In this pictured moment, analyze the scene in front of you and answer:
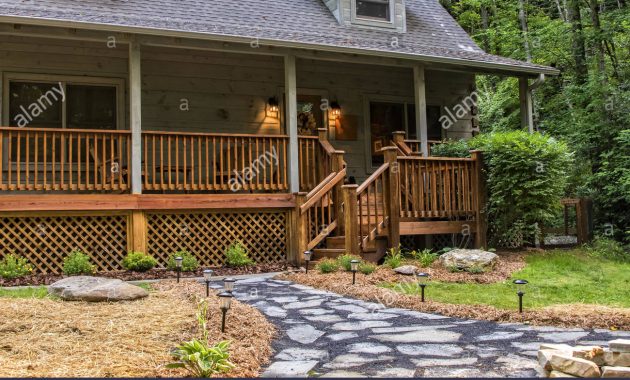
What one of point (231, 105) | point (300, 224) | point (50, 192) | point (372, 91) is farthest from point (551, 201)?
point (50, 192)

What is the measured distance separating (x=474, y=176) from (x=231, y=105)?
4.85m

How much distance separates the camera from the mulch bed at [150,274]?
8188 mm

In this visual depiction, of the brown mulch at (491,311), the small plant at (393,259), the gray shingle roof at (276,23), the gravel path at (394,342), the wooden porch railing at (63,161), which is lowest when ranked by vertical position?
the gravel path at (394,342)

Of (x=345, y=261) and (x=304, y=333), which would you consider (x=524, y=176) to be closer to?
(x=345, y=261)

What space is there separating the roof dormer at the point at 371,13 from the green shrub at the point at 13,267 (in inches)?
301

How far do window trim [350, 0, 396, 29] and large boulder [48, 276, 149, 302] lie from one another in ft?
27.8

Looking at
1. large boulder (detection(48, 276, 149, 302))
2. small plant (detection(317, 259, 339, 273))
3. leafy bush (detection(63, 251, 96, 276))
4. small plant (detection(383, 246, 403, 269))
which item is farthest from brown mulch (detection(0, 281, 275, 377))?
small plant (detection(383, 246, 403, 269))

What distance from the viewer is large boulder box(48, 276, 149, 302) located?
5.91 m

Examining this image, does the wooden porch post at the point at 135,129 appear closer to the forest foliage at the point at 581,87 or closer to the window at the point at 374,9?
the window at the point at 374,9

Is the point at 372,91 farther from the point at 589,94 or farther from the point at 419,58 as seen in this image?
the point at 589,94

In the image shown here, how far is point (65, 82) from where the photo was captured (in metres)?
10.9

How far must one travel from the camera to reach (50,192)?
10.6 metres

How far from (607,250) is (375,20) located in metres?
6.45

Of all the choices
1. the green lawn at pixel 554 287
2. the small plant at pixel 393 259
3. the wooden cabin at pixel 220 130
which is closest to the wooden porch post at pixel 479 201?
the wooden cabin at pixel 220 130
